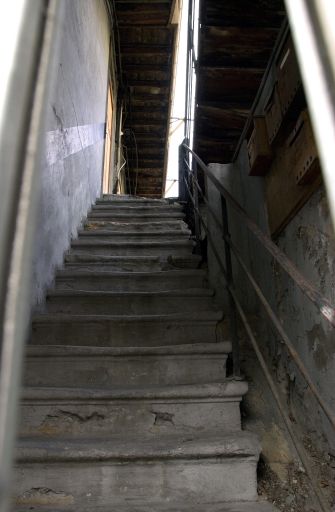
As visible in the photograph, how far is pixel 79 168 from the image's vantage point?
3.29 metres

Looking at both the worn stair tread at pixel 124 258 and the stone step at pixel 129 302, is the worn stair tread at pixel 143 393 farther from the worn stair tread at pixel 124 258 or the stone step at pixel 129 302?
the worn stair tread at pixel 124 258

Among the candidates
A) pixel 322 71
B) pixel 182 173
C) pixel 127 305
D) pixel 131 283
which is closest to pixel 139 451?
pixel 127 305

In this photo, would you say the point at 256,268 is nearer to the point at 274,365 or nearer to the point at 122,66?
the point at 274,365

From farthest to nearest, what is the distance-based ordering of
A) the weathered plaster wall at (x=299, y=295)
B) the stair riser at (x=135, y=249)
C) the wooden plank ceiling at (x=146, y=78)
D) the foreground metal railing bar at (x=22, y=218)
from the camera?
the wooden plank ceiling at (x=146, y=78) → the stair riser at (x=135, y=249) → the weathered plaster wall at (x=299, y=295) → the foreground metal railing bar at (x=22, y=218)

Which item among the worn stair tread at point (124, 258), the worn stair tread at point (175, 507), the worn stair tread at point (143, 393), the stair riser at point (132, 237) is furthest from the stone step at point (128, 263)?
the worn stair tread at point (175, 507)

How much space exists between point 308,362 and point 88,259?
1.77 meters

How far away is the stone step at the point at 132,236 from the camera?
319 cm

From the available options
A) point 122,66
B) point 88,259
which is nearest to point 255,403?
point 88,259

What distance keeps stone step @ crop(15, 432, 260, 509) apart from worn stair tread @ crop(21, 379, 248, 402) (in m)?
0.21

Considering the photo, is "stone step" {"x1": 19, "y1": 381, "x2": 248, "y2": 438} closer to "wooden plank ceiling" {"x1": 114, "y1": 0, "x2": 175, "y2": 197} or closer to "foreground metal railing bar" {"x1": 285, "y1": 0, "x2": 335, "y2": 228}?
"foreground metal railing bar" {"x1": 285, "y1": 0, "x2": 335, "y2": 228}

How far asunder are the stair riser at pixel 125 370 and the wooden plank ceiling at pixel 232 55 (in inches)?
69.2

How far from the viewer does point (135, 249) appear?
2998 mm

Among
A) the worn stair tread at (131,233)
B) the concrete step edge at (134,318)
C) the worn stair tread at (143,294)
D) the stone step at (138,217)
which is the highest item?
the stone step at (138,217)

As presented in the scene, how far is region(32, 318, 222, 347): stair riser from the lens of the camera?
1842 millimetres
